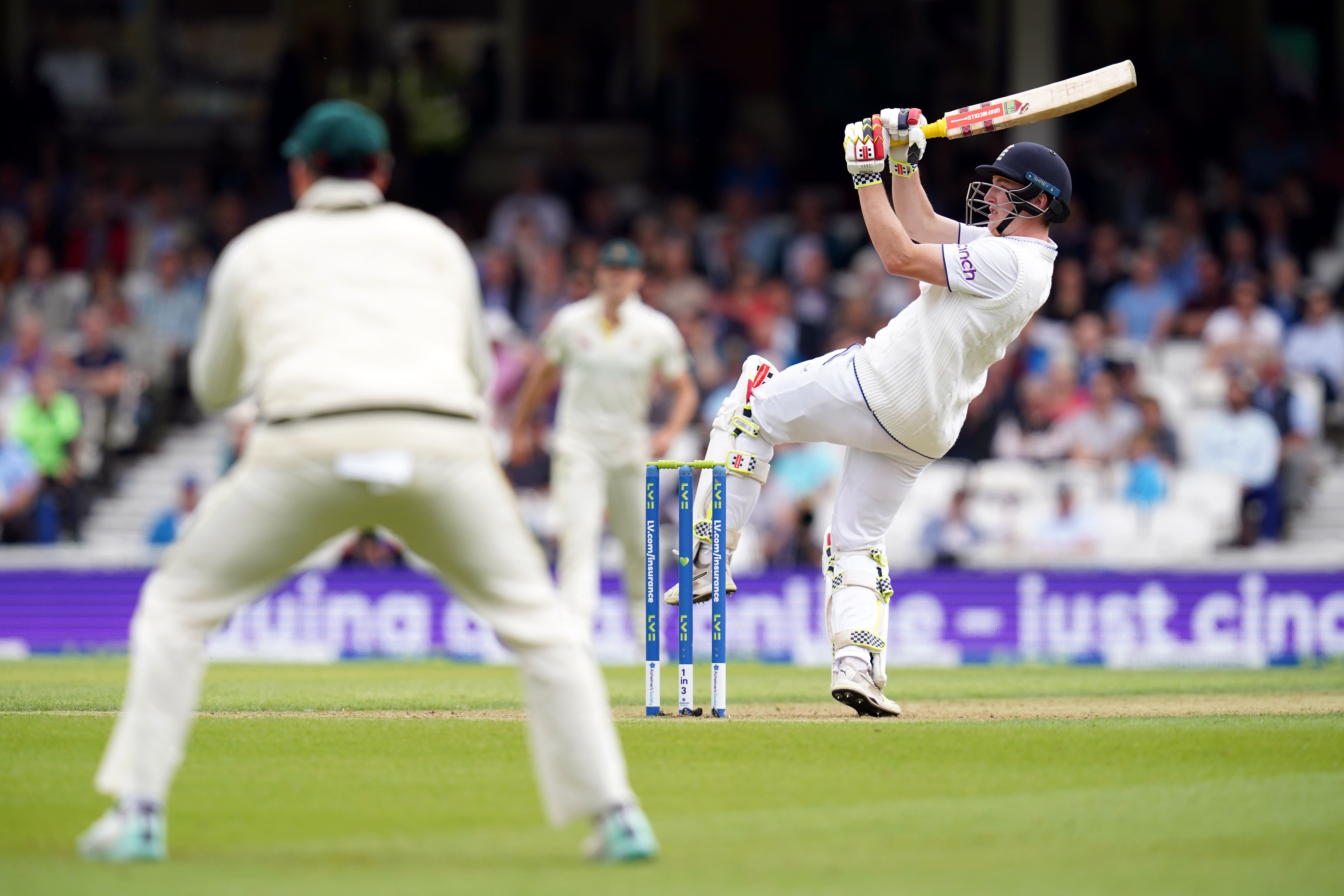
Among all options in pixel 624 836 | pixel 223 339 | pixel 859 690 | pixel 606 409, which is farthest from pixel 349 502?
pixel 606 409

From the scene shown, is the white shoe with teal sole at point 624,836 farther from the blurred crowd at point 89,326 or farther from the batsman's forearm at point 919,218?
the blurred crowd at point 89,326

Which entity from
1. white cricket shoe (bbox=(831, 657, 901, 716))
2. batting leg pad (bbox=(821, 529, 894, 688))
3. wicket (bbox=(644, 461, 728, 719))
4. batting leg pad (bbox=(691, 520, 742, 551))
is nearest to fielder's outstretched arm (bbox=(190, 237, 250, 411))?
wicket (bbox=(644, 461, 728, 719))

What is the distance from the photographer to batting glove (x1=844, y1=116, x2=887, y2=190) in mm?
7367

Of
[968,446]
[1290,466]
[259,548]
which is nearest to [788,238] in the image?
[968,446]

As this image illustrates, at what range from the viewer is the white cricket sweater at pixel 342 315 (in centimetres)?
463

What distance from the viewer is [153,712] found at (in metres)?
4.61

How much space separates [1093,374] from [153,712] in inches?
473

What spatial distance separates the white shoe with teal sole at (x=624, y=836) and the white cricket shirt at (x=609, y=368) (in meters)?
7.52

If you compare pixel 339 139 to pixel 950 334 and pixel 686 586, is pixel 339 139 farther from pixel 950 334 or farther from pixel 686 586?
pixel 950 334

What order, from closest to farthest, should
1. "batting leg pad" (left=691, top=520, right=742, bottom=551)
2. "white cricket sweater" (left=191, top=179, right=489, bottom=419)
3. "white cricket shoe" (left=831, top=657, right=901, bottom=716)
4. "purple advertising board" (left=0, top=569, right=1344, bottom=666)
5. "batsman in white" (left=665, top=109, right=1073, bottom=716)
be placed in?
"white cricket sweater" (left=191, top=179, right=489, bottom=419) < "batsman in white" (left=665, top=109, right=1073, bottom=716) < "white cricket shoe" (left=831, top=657, right=901, bottom=716) < "batting leg pad" (left=691, top=520, right=742, bottom=551) < "purple advertising board" (left=0, top=569, right=1344, bottom=666)

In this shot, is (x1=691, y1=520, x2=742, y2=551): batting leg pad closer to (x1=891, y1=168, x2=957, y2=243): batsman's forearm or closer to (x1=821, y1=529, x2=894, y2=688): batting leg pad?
(x1=821, y1=529, x2=894, y2=688): batting leg pad

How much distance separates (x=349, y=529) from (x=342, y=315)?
0.55m

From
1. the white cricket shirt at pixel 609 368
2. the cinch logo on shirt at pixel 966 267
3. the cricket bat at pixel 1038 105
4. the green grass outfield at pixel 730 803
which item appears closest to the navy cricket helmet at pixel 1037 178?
the cricket bat at pixel 1038 105

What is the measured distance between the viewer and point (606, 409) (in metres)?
12.2
